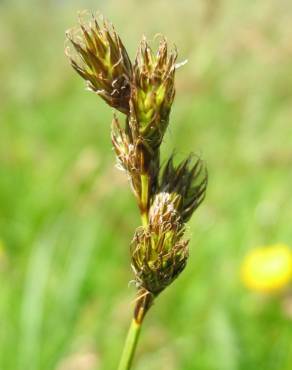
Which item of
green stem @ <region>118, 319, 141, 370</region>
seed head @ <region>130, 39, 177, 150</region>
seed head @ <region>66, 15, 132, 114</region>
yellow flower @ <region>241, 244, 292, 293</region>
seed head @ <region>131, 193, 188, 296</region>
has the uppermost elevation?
yellow flower @ <region>241, 244, 292, 293</region>

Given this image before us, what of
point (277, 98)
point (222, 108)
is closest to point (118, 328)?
point (277, 98)

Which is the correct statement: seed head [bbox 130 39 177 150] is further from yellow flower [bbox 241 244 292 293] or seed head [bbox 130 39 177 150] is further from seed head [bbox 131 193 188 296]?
yellow flower [bbox 241 244 292 293]

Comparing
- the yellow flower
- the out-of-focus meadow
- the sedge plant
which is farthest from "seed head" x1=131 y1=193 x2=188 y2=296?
the yellow flower

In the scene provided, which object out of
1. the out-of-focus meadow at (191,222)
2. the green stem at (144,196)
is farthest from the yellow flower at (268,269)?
the green stem at (144,196)

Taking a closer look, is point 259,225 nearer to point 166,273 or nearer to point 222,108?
point 222,108

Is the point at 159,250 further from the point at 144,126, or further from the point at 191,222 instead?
the point at 191,222

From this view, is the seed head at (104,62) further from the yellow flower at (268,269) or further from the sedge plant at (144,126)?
the yellow flower at (268,269)

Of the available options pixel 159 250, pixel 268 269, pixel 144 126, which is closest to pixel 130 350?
pixel 159 250
